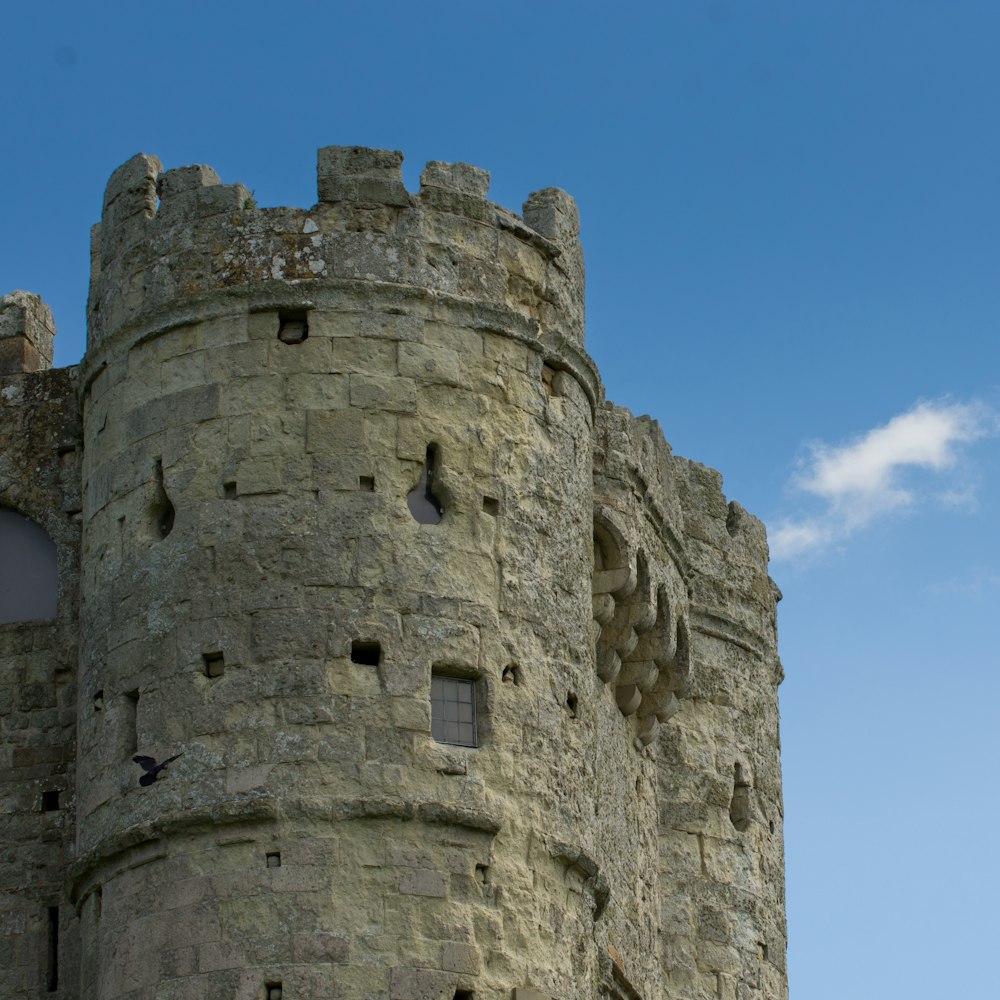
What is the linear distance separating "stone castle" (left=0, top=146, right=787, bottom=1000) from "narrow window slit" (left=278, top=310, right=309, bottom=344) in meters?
0.02

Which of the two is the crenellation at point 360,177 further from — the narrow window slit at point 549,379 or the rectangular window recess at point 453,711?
the rectangular window recess at point 453,711

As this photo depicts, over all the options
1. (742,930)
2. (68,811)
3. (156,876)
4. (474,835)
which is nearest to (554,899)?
(474,835)

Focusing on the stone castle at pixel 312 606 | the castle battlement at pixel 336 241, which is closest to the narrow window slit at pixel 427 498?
the stone castle at pixel 312 606

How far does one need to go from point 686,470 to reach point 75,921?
8.71 m

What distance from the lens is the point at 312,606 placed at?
19.4 metres

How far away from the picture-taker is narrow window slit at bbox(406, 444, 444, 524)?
65.3 ft

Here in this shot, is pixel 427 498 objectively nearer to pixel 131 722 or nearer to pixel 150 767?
pixel 131 722

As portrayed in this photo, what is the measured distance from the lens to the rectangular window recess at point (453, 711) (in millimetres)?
19391

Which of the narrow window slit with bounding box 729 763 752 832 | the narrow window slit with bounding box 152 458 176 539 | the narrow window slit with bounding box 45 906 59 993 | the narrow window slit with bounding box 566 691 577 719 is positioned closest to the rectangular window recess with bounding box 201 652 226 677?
the narrow window slit with bounding box 152 458 176 539

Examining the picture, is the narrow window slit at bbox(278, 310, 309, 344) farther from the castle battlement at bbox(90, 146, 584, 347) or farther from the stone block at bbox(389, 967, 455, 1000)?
the stone block at bbox(389, 967, 455, 1000)

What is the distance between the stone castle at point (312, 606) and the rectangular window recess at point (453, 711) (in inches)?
0.8

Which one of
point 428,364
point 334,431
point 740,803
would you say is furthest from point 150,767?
point 740,803

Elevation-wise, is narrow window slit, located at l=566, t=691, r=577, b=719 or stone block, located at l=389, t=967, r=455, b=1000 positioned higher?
narrow window slit, located at l=566, t=691, r=577, b=719

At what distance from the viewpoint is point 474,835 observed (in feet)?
62.8
